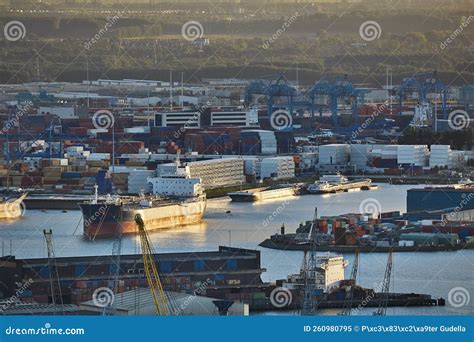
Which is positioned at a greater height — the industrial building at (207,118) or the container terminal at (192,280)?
the industrial building at (207,118)

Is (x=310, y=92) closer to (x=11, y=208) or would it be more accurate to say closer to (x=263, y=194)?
(x=263, y=194)

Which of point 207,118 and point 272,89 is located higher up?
point 272,89

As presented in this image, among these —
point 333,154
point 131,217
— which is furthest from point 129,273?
point 333,154

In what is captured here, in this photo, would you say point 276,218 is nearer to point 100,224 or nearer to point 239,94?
point 100,224

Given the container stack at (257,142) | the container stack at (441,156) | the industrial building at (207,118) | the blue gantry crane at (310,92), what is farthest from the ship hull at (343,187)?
the industrial building at (207,118)

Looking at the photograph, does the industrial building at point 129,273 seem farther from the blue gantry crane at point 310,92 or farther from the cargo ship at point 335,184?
the blue gantry crane at point 310,92

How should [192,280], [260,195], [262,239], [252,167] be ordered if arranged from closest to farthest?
[192,280]
[262,239]
[260,195]
[252,167]
